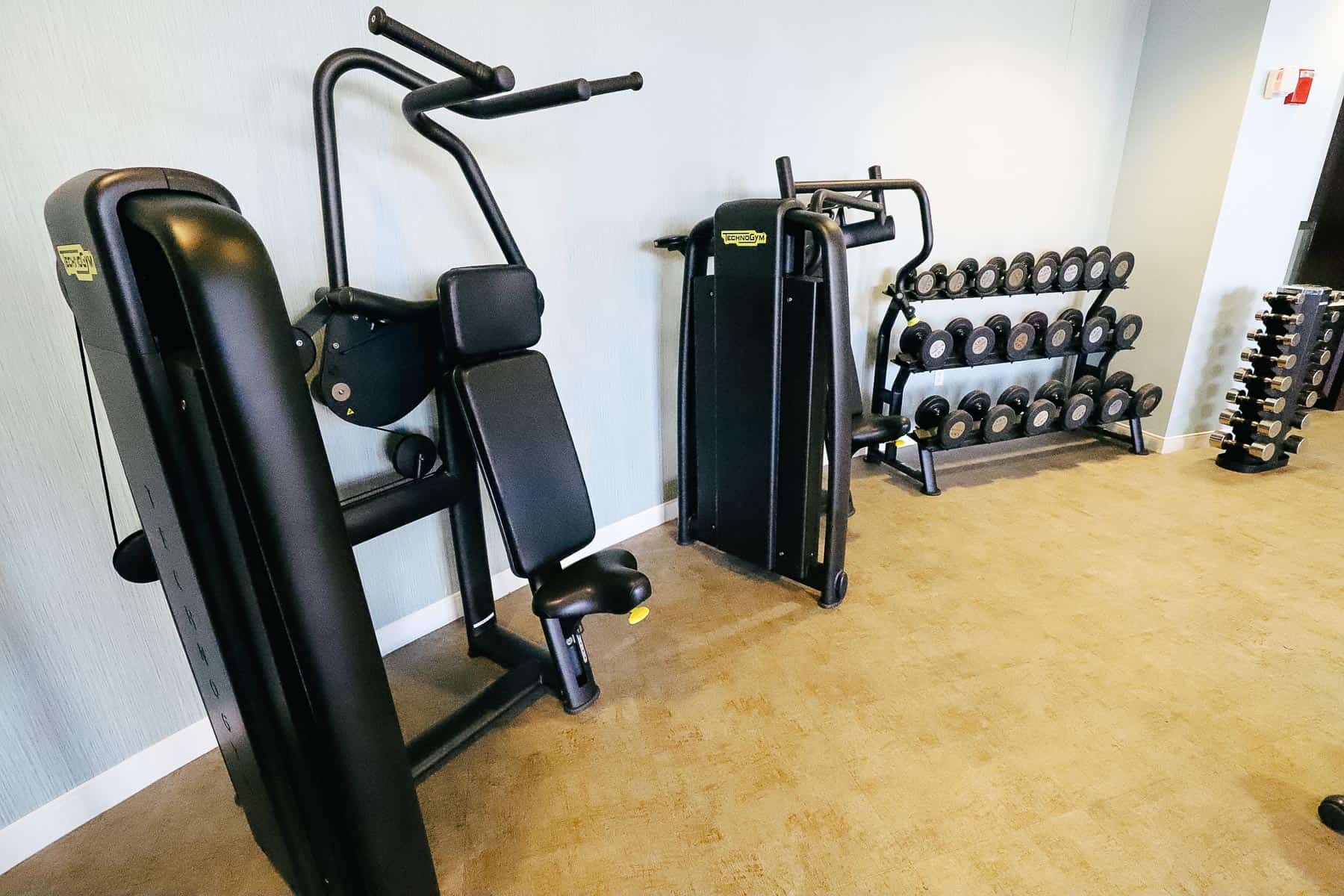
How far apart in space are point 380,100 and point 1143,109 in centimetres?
385

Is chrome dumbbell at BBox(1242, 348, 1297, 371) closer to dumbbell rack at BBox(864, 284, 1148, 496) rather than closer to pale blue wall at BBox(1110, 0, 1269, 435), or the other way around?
pale blue wall at BBox(1110, 0, 1269, 435)

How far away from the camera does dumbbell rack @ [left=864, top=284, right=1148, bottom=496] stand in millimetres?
3152

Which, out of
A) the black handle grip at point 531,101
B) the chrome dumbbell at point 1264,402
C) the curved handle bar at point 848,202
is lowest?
the chrome dumbbell at point 1264,402

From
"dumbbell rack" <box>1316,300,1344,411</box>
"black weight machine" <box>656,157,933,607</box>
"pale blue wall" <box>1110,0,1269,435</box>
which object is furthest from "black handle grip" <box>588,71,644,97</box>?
"dumbbell rack" <box>1316,300,1344,411</box>

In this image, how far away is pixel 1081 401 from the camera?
11.2ft

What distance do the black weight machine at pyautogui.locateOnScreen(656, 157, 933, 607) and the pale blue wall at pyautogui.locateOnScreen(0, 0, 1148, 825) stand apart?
0.34 m

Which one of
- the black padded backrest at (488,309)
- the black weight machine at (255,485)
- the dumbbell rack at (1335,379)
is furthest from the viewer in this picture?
the dumbbell rack at (1335,379)

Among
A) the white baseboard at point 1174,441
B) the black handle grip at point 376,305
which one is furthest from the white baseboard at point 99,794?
the white baseboard at point 1174,441

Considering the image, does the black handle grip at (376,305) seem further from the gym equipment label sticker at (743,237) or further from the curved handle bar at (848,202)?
the curved handle bar at (848,202)

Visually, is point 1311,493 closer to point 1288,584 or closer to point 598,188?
point 1288,584

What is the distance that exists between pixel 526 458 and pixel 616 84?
892mm

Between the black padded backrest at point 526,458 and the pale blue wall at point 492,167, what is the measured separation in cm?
45

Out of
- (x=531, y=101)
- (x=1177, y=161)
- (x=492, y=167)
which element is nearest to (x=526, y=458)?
(x=531, y=101)

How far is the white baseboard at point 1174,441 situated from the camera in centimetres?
365
